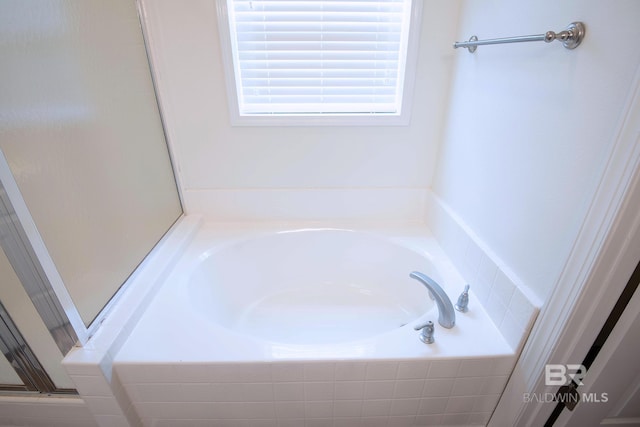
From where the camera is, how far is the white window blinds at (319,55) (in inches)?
53.6

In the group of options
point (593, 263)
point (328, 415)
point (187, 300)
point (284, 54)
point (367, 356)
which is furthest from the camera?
point (284, 54)

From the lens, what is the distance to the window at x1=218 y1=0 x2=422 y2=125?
1360mm

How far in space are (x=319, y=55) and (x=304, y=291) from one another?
1249 mm

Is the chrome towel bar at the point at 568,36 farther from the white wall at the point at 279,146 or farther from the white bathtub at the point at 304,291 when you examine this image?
the white bathtub at the point at 304,291

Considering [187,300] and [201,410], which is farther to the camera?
[187,300]

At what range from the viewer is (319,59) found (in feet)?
4.73

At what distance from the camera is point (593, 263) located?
700 millimetres

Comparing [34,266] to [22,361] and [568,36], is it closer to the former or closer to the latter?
[22,361]

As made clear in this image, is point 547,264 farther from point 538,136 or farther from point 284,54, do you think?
point 284,54

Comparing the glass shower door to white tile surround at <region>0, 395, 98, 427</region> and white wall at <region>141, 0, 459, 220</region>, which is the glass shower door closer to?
white tile surround at <region>0, 395, 98, 427</region>

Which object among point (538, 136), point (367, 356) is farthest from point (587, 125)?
point (367, 356)

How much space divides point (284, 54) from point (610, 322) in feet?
5.02

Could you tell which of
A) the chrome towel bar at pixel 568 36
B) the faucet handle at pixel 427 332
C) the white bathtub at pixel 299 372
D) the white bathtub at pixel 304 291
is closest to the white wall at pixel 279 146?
the white bathtub at pixel 304 291

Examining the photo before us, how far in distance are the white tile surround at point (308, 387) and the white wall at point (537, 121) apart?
0.50 feet
